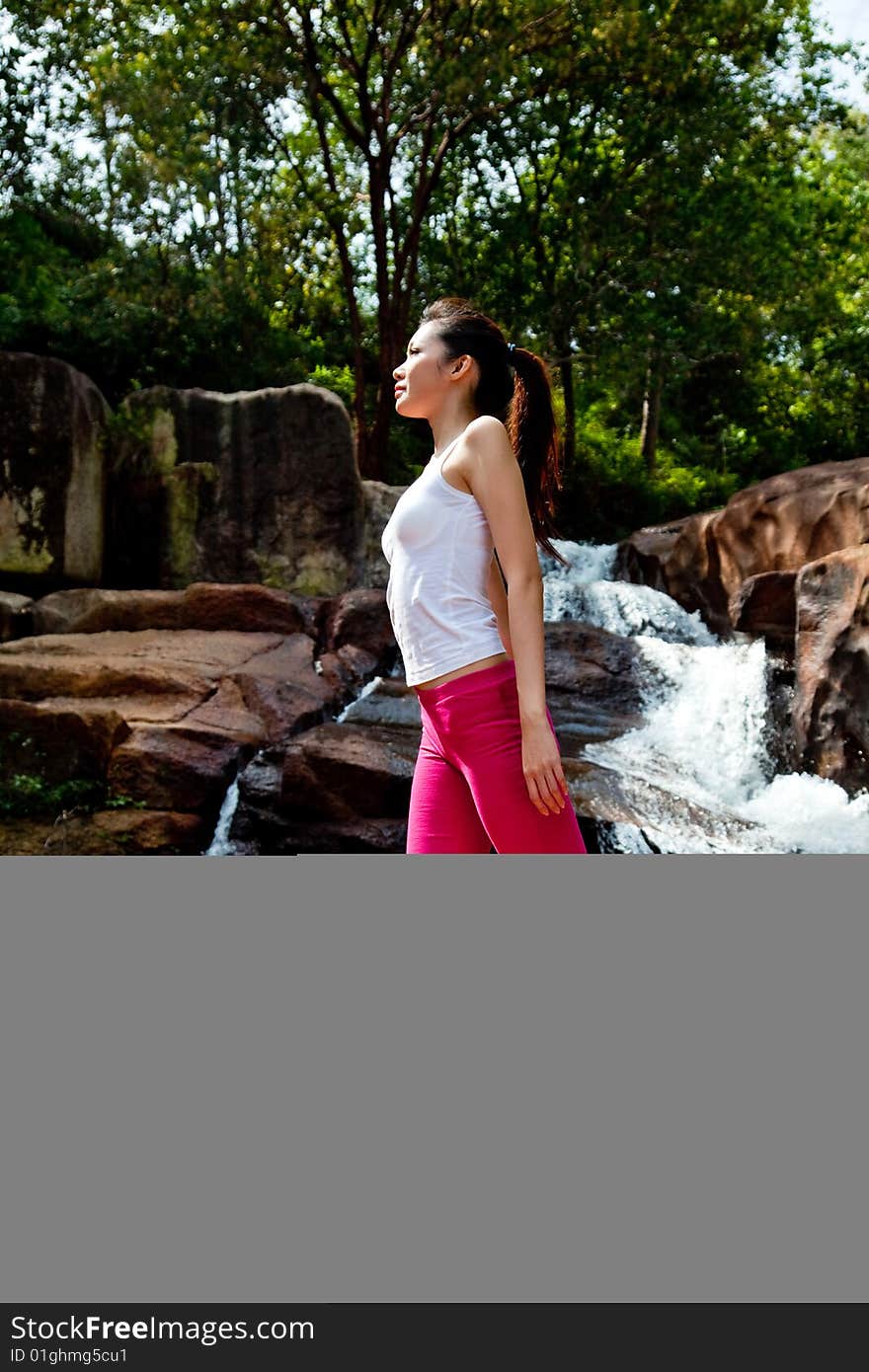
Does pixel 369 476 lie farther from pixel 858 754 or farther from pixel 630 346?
pixel 858 754

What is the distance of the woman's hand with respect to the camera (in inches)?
69.3

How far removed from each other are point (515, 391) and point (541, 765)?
2.44ft

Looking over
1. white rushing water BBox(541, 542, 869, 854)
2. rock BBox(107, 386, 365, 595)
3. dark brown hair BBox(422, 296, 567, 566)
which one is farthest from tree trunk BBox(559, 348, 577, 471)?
dark brown hair BBox(422, 296, 567, 566)

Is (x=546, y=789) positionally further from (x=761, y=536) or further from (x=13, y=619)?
(x=761, y=536)

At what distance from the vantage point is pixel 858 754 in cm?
741

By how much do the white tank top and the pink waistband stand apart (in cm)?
2

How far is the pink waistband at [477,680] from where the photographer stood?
186 centimetres

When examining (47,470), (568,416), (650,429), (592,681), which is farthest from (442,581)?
(650,429)

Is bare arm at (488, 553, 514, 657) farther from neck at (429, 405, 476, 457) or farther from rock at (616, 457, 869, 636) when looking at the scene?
rock at (616, 457, 869, 636)

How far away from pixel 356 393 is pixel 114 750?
27.5ft

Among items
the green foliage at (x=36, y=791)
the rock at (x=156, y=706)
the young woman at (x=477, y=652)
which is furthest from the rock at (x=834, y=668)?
the young woman at (x=477, y=652)

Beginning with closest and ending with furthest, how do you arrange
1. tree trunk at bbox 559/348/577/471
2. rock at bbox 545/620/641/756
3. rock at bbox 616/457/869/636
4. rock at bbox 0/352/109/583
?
rock at bbox 545/620/641/756 < rock at bbox 616/457/869/636 < rock at bbox 0/352/109/583 < tree trunk at bbox 559/348/577/471

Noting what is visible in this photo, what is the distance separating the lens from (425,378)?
2084 millimetres

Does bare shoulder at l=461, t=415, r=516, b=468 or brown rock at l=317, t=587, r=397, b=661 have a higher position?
bare shoulder at l=461, t=415, r=516, b=468
